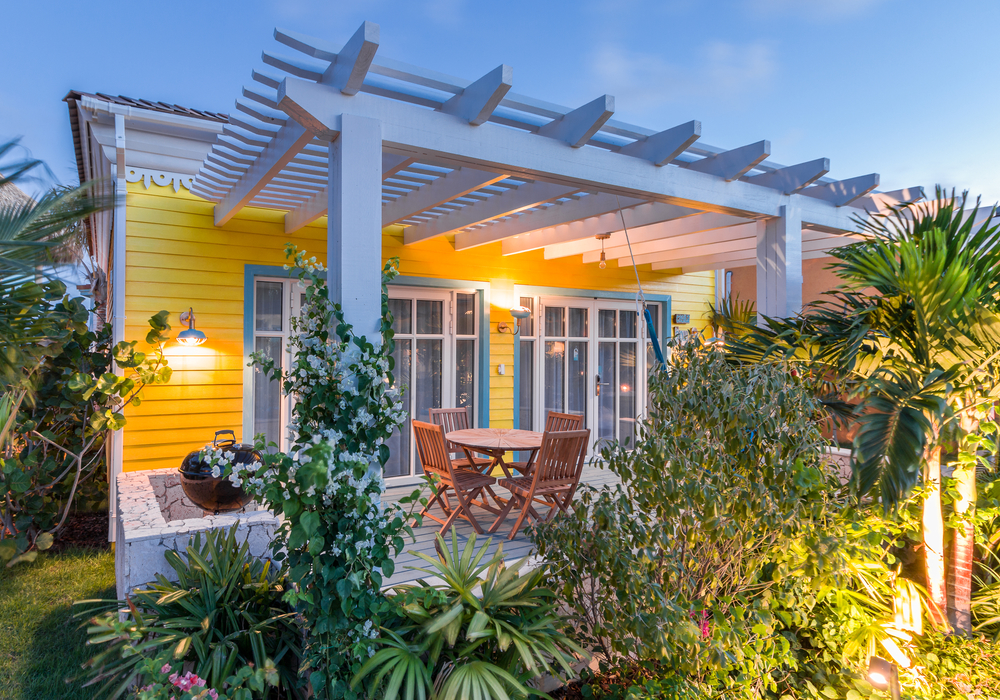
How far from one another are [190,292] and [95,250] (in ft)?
18.4

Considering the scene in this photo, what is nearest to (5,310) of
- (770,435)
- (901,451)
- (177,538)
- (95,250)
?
(177,538)

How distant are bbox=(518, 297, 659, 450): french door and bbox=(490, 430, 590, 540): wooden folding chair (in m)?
2.53

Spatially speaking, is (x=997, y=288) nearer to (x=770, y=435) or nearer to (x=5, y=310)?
(x=770, y=435)

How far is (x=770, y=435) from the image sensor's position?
2531 mm

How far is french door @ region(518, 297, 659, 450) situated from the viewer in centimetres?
714

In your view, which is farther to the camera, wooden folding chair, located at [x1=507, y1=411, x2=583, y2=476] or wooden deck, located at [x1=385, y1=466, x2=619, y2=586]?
wooden folding chair, located at [x1=507, y1=411, x2=583, y2=476]

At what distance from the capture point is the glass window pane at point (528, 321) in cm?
702

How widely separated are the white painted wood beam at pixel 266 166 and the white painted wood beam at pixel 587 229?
2404 mm

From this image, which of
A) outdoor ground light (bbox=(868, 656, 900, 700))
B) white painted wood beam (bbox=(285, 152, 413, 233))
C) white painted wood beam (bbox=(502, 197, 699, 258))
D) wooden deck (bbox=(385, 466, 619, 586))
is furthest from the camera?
white painted wood beam (bbox=(502, 197, 699, 258))

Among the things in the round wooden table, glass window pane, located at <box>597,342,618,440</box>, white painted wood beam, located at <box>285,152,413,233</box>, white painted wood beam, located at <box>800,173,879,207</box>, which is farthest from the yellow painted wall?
white painted wood beam, located at <box>800,173,879,207</box>

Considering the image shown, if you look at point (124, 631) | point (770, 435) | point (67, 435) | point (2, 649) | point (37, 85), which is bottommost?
point (2, 649)

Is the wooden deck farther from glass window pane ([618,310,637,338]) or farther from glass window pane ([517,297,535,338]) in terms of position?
glass window pane ([618,310,637,338])

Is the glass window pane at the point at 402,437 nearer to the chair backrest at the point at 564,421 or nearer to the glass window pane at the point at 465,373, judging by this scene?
the glass window pane at the point at 465,373

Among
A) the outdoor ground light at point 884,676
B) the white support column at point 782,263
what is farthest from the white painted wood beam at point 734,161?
the outdoor ground light at point 884,676
